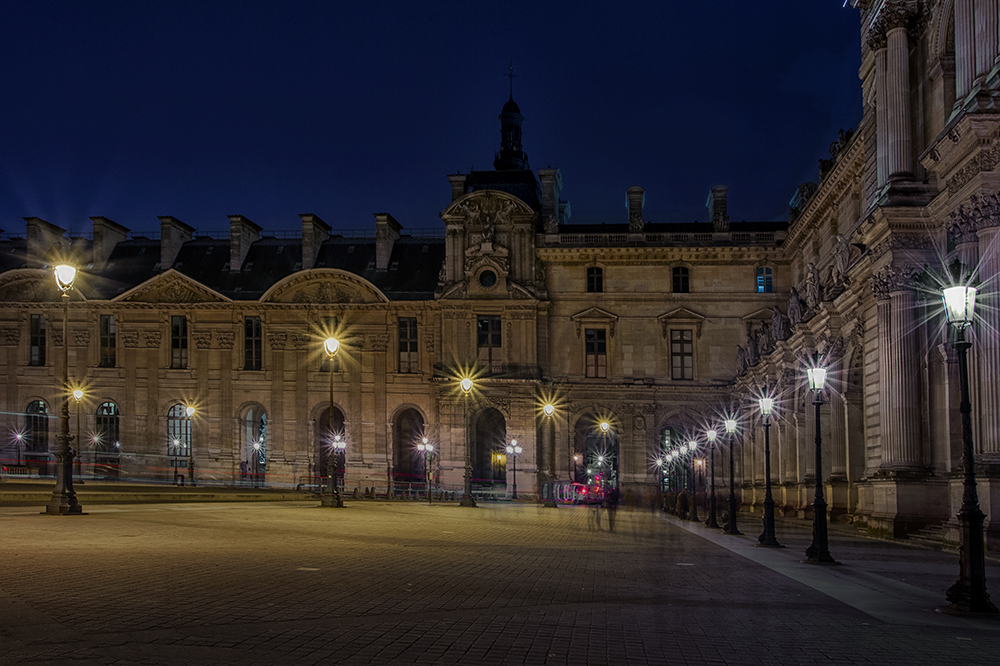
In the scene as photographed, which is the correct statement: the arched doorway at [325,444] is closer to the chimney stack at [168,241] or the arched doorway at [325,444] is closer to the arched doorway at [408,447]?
the arched doorway at [408,447]

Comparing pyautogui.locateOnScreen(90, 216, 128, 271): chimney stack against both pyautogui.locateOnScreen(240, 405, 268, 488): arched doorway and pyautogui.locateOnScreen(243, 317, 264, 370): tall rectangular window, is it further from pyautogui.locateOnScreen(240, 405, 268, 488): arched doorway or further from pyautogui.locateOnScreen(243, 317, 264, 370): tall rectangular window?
pyautogui.locateOnScreen(240, 405, 268, 488): arched doorway

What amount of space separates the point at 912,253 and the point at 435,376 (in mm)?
37939

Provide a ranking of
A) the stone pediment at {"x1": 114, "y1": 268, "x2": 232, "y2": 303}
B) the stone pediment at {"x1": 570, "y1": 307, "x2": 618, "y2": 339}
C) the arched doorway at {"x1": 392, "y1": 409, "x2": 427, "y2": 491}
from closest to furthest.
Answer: the stone pediment at {"x1": 570, "y1": 307, "x2": 618, "y2": 339} → the arched doorway at {"x1": 392, "y1": 409, "x2": 427, "y2": 491} → the stone pediment at {"x1": 114, "y1": 268, "x2": 232, "y2": 303}

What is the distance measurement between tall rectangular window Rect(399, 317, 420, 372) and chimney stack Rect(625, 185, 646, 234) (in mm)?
14876

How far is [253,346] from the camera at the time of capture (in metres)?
64.7

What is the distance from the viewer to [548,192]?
62.7 m

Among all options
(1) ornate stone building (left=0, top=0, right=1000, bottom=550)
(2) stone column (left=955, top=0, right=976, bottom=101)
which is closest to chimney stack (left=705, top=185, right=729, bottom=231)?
(1) ornate stone building (left=0, top=0, right=1000, bottom=550)

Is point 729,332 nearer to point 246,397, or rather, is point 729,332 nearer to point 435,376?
point 435,376

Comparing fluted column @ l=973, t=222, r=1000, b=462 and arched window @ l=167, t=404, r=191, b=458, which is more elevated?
fluted column @ l=973, t=222, r=1000, b=462

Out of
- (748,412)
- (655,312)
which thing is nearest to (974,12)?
(748,412)

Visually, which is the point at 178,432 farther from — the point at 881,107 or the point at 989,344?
the point at 989,344

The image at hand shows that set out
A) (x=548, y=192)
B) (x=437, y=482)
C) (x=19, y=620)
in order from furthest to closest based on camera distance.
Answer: (x=548, y=192), (x=437, y=482), (x=19, y=620)

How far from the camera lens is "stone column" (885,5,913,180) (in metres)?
26.1

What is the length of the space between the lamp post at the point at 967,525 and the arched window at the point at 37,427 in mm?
63269
